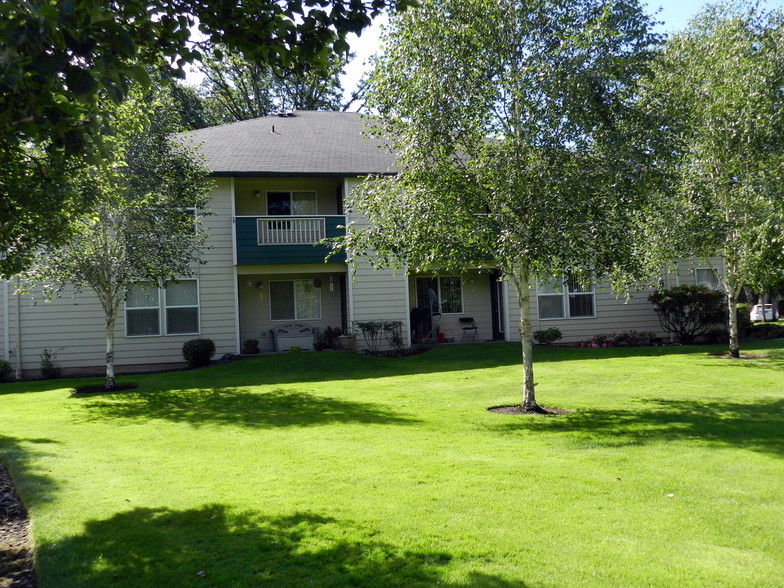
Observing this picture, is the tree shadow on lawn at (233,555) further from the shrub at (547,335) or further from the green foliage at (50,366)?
the shrub at (547,335)

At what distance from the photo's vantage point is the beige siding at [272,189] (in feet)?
66.8

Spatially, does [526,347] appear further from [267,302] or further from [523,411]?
[267,302]

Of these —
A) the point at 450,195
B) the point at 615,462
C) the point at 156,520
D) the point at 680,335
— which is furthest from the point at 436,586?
the point at 680,335

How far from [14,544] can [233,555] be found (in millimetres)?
1928

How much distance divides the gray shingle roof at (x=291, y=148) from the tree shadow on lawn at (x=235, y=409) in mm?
7352

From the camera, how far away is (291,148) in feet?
68.3

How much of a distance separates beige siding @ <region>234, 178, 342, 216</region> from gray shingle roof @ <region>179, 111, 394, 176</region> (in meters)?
0.77

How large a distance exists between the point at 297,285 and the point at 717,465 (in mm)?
15485

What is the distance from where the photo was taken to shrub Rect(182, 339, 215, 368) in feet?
58.4

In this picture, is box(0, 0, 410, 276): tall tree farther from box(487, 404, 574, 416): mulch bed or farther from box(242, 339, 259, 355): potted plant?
box(242, 339, 259, 355): potted plant

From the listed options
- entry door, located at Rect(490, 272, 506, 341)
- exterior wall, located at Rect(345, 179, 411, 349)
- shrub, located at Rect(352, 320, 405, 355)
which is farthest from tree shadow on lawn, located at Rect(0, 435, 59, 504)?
entry door, located at Rect(490, 272, 506, 341)

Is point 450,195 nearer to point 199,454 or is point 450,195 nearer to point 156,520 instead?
point 199,454

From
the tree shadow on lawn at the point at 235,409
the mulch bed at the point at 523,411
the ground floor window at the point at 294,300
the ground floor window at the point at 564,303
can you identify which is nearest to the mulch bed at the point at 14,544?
the tree shadow on lawn at the point at 235,409

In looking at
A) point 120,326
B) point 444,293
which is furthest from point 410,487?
point 444,293
